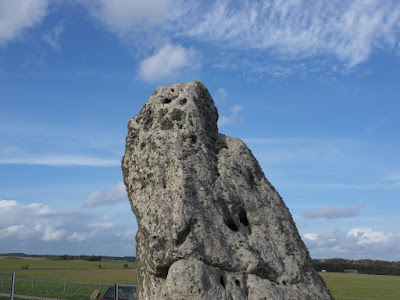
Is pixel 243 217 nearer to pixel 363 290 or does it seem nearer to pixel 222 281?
pixel 222 281

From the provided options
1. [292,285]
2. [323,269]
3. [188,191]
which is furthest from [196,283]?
[323,269]

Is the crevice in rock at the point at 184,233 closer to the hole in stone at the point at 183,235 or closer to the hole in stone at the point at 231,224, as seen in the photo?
the hole in stone at the point at 183,235

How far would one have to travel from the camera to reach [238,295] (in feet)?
25.2

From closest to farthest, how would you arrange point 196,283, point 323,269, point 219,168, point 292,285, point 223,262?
1. point 196,283
2. point 223,262
3. point 292,285
4. point 219,168
5. point 323,269

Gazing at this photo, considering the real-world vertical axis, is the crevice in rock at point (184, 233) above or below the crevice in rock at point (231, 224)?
below

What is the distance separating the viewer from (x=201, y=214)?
8.14 metres

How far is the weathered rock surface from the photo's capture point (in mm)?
7816

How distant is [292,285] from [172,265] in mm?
2523

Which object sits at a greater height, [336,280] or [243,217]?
[243,217]

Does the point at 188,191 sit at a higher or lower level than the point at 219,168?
lower

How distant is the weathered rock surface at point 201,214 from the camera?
25.6 feet

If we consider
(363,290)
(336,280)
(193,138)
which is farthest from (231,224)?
(336,280)

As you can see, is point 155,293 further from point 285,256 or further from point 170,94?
point 170,94

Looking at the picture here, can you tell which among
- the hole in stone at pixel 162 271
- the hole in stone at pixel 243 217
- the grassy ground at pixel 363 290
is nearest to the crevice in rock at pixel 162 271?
the hole in stone at pixel 162 271
